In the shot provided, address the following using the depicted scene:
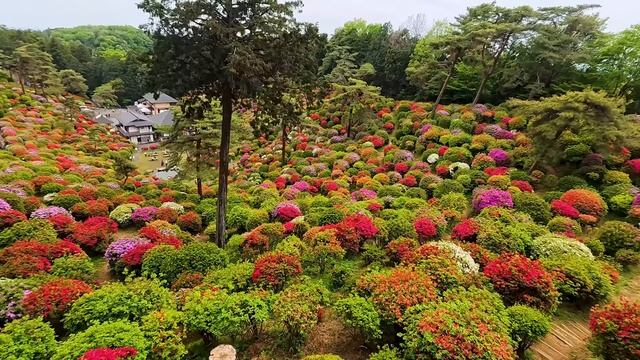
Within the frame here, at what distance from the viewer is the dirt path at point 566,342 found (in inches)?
315

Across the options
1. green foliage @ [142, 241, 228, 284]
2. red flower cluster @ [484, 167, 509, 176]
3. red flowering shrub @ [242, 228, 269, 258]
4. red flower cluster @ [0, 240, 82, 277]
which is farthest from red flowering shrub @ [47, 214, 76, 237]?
red flower cluster @ [484, 167, 509, 176]

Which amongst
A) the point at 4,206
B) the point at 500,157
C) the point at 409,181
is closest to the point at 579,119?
the point at 500,157

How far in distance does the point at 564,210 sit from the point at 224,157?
1351 centimetres

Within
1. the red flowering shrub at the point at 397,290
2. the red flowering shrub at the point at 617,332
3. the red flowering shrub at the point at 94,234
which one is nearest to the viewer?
the red flowering shrub at the point at 617,332

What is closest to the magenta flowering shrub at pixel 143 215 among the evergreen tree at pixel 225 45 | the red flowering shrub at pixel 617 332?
the evergreen tree at pixel 225 45

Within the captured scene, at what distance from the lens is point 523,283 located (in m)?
8.63

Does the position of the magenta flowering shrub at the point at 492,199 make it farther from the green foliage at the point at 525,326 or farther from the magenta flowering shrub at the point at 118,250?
the magenta flowering shrub at the point at 118,250

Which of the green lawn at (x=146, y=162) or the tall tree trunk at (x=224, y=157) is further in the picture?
the green lawn at (x=146, y=162)

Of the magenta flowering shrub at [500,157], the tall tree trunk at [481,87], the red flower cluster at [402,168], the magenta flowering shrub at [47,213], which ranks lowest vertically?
the magenta flowering shrub at [47,213]

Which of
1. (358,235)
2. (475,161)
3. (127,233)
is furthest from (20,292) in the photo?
(475,161)

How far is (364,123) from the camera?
31156mm

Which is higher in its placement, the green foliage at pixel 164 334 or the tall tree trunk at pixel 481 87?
the tall tree trunk at pixel 481 87

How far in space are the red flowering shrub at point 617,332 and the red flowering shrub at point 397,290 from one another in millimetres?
3313

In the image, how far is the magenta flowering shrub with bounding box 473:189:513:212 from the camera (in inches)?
614
